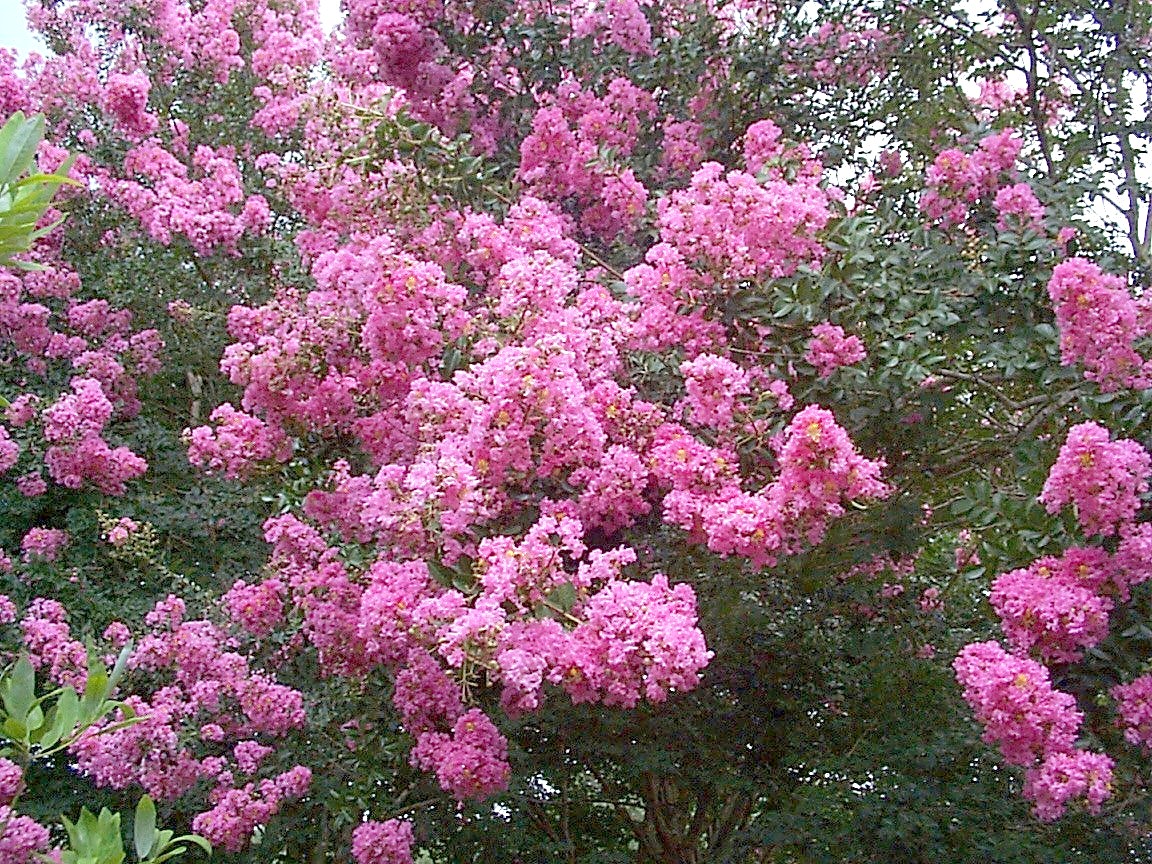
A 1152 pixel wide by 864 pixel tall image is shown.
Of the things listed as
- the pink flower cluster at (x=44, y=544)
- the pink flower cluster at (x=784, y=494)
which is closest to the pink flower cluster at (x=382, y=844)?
the pink flower cluster at (x=784, y=494)

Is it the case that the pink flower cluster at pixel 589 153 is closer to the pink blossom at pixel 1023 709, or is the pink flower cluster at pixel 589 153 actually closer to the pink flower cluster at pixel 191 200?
the pink flower cluster at pixel 191 200

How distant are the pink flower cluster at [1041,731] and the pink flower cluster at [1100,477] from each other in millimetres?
302

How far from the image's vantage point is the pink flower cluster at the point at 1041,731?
2.17 m

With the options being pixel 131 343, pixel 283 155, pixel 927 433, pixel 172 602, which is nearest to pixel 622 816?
pixel 172 602

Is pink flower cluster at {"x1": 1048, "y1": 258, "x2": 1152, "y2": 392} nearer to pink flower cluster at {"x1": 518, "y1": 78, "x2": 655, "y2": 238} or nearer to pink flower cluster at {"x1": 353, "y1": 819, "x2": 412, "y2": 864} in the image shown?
pink flower cluster at {"x1": 518, "y1": 78, "x2": 655, "y2": 238}

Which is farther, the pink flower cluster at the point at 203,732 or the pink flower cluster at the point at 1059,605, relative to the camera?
the pink flower cluster at the point at 203,732

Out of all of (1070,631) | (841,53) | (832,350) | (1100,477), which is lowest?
(1070,631)

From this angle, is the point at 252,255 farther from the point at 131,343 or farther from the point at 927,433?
the point at 927,433

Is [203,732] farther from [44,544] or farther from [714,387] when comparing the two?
[714,387]

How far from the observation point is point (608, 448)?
259cm

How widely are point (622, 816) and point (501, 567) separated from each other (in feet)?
8.24

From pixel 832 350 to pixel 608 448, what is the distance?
1.72ft

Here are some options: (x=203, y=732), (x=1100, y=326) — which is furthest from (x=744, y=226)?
(x=203, y=732)

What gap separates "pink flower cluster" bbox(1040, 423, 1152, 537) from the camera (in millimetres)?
2217
